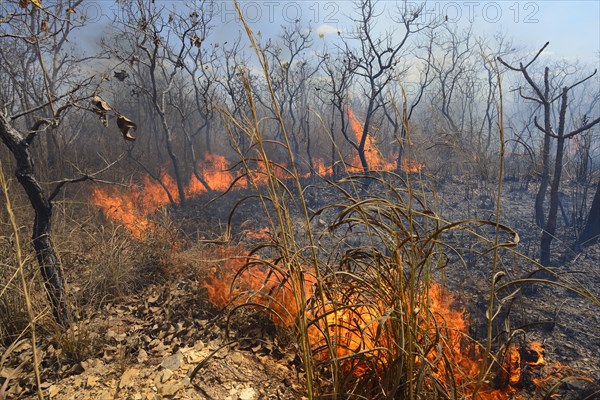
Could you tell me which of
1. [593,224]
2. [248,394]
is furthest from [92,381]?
[593,224]

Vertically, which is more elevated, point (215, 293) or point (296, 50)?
point (296, 50)

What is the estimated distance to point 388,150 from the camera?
72.2ft

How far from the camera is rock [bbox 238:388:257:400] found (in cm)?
176

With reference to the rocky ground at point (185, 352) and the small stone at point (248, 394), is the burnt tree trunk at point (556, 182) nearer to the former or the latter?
the rocky ground at point (185, 352)

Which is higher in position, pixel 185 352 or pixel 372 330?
pixel 372 330

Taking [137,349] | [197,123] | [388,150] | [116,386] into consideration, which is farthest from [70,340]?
[197,123]

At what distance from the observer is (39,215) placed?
2.30 meters

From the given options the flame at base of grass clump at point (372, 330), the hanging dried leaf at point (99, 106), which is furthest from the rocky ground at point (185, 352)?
the hanging dried leaf at point (99, 106)

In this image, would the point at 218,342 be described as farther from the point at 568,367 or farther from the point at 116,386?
the point at 568,367

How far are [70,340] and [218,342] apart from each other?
0.94 metres

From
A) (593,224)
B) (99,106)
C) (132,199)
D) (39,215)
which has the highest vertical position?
(99,106)

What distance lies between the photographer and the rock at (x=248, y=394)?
5.78ft

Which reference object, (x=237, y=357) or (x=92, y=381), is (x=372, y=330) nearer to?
(x=237, y=357)

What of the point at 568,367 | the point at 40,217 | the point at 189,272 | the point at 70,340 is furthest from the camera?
the point at 189,272
